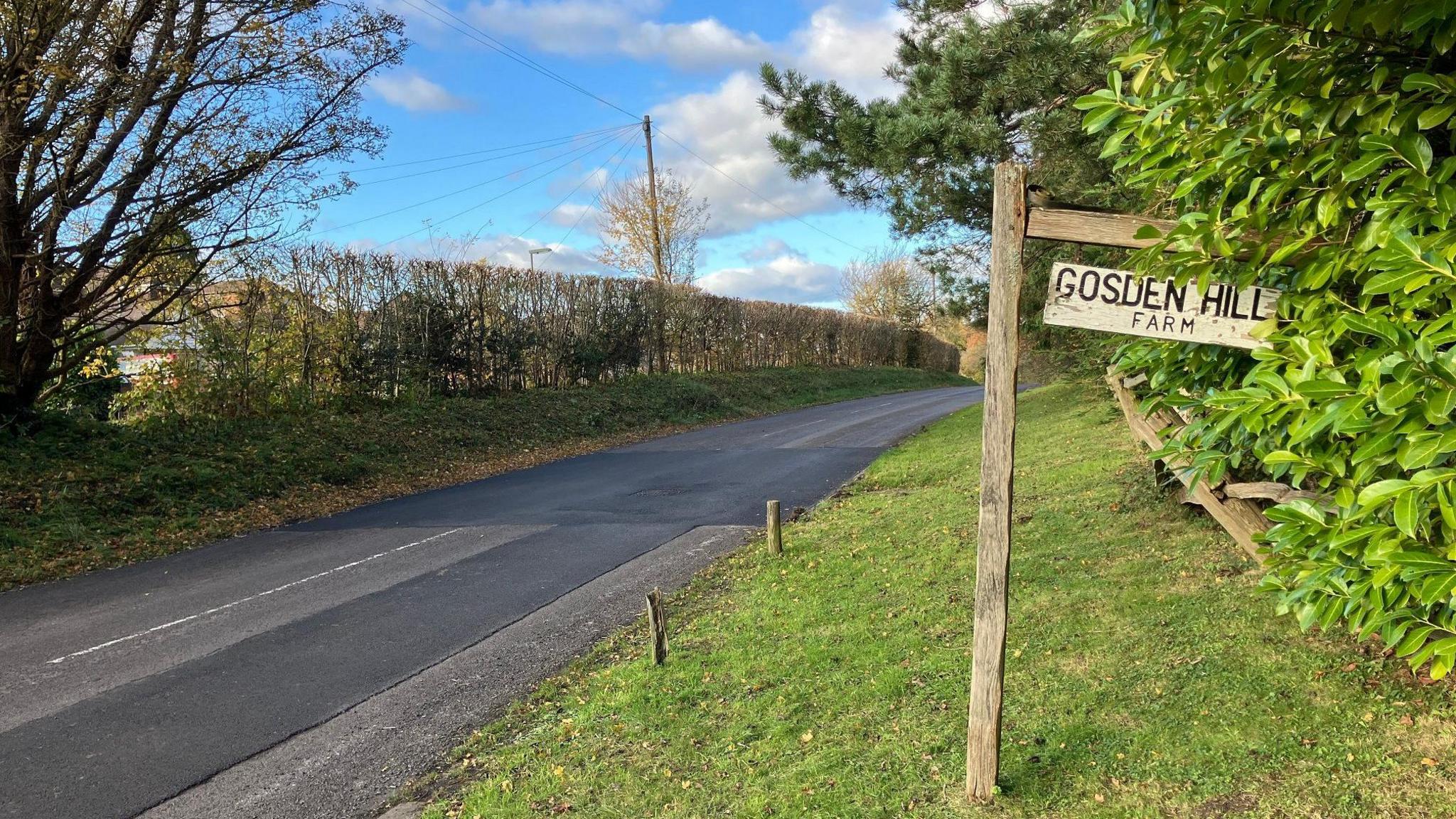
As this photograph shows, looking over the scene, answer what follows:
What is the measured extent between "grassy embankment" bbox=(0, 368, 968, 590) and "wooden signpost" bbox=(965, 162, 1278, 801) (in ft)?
30.8

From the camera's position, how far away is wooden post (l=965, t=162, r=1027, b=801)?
10.9ft

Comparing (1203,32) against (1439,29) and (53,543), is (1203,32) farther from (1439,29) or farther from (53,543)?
(53,543)

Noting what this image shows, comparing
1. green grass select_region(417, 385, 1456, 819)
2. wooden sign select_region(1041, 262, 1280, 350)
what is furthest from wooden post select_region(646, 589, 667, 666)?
wooden sign select_region(1041, 262, 1280, 350)

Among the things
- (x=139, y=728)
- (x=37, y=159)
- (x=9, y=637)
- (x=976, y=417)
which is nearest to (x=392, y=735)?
(x=139, y=728)

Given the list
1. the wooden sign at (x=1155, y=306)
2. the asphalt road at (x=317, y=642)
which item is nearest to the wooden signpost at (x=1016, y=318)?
the wooden sign at (x=1155, y=306)

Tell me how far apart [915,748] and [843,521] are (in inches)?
214

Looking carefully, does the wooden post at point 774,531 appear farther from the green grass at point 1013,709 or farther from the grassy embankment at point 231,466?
the grassy embankment at point 231,466

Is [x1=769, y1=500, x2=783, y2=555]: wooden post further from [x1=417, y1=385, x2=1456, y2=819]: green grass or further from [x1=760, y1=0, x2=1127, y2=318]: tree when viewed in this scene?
[x1=760, y1=0, x2=1127, y2=318]: tree

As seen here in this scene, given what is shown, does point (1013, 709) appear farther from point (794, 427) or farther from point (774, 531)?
point (794, 427)

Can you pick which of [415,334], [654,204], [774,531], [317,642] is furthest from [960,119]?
[654,204]

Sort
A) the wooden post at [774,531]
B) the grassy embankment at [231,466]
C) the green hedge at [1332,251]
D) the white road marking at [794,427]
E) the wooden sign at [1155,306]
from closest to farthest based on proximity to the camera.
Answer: the green hedge at [1332,251], the wooden sign at [1155,306], the wooden post at [774,531], the grassy embankment at [231,466], the white road marking at [794,427]

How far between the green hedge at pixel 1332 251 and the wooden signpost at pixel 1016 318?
12cm

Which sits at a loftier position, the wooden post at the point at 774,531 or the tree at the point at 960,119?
the tree at the point at 960,119

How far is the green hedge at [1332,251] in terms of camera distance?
7.84ft
